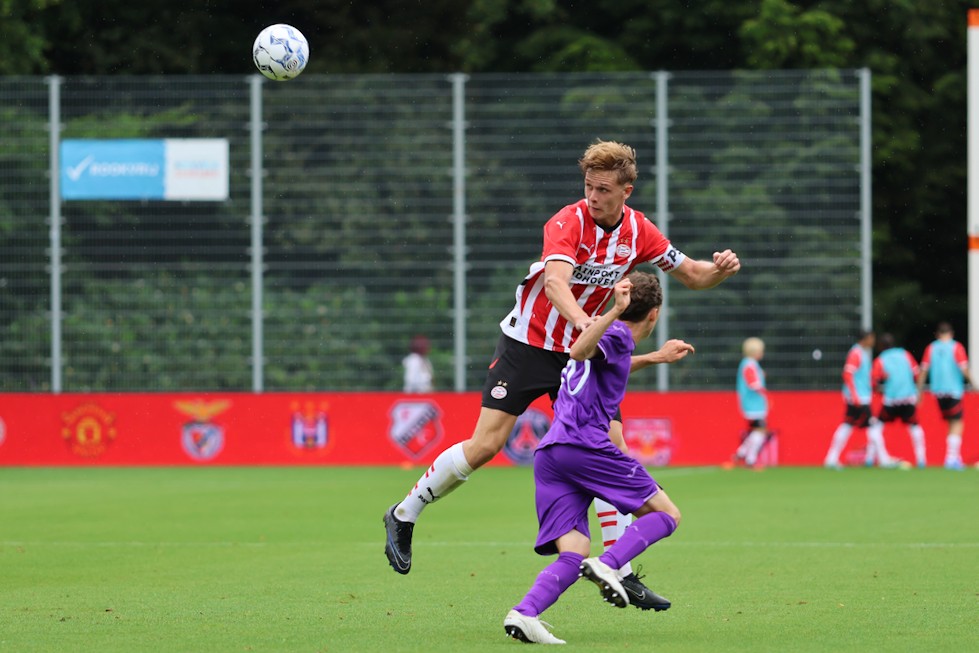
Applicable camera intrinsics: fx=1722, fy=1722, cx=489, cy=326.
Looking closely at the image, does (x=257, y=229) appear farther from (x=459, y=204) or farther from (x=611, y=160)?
(x=611, y=160)

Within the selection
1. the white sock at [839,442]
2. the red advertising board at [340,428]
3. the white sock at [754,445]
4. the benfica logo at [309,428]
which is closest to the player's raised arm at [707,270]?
the white sock at [754,445]

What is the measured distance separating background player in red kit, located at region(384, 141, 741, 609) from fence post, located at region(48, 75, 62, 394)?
56.0ft

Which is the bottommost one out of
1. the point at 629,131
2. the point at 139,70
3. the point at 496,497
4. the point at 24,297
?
the point at 496,497

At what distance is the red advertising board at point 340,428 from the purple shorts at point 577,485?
53.8ft

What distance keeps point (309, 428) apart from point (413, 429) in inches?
61.3

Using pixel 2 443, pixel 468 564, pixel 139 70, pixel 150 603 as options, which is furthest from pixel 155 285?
pixel 150 603

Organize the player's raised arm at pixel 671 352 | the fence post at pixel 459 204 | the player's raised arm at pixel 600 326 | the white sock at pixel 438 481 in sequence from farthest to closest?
the fence post at pixel 459 204, the white sock at pixel 438 481, the player's raised arm at pixel 671 352, the player's raised arm at pixel 600 326

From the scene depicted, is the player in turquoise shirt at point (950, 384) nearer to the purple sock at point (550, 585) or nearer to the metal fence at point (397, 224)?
the metal fence at point (397, 224)

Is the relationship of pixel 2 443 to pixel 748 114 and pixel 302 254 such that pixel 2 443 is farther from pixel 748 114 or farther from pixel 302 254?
pixel 748 114

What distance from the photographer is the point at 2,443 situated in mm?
25062

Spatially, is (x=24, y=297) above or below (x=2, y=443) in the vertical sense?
above

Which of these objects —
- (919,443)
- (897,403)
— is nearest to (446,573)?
(897,403)

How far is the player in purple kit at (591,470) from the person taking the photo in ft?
25.7

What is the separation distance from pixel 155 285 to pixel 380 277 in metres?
3.26
